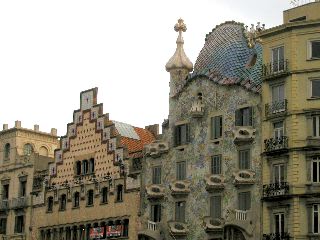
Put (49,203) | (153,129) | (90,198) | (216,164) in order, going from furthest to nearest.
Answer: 1. (153,129)
2. (49,203)
3. (90,198)
4. (216,164)

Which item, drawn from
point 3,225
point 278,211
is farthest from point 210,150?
point 3,225

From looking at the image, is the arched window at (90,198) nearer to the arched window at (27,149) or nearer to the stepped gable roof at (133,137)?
the stepped gable roof at (133,137)

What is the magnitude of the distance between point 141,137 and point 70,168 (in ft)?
24.1

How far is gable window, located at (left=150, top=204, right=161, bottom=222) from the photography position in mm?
65875

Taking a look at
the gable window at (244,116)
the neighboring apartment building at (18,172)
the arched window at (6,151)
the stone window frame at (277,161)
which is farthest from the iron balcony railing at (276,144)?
the arched window at (6,151)

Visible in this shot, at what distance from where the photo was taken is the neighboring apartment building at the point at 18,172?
79875 mm

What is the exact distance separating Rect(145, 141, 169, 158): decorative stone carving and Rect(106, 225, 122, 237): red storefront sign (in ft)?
23.1

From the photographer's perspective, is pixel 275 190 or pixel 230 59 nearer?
pixel 275 190

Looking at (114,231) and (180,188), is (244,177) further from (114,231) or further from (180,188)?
(114,231)

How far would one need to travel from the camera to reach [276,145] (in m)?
56.8

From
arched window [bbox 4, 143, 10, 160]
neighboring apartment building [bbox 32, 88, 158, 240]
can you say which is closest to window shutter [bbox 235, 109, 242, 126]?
neighboring apartment building [bbox 32, 88, 158, 240]

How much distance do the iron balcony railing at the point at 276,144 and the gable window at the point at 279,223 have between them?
4.64 metres

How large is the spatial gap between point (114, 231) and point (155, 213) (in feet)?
17.5

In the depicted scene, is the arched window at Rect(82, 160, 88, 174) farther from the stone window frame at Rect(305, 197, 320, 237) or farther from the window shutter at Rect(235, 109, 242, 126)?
the stone window frame at Rect(305, 197, 320, 237)
